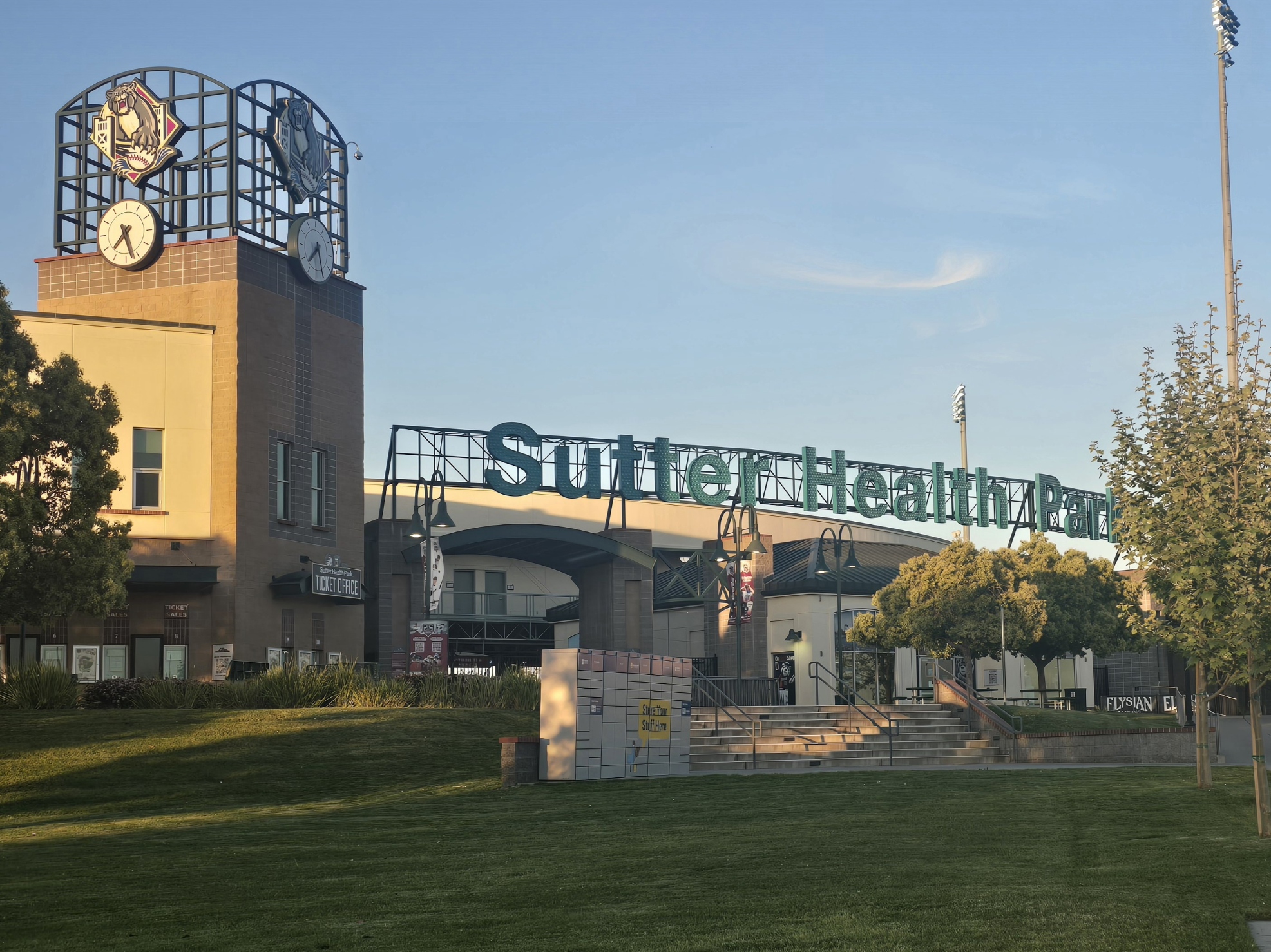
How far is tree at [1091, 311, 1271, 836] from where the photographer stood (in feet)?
54.2

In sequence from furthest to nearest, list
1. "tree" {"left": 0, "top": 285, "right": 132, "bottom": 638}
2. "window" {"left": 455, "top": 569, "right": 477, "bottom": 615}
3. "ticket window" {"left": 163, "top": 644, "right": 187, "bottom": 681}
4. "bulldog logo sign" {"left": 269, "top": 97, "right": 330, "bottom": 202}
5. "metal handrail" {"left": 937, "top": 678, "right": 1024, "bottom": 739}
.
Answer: "window" {"left": 455, "top": 569, "right": 477, "bottom": 615} → "bulldog logo sign" {"left": 269, "top": 97, "right": 330, "bottom": 202} → "ticket window" {"left": 163, "top": 644, "right": 187, "bottom": 681} → "metal handrail" {"left": 937, "top": 678, "right": 1024, "bottom": 739} → "tree" {"left": 0, "top": 285, "right": 132, "bottom": 638}

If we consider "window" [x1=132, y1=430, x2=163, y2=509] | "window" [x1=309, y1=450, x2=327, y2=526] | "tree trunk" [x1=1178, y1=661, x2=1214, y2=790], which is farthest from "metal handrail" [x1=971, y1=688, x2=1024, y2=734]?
"window" [x1=132, y1=430, x2=163, y2=509]

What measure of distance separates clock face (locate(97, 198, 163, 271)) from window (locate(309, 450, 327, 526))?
278 inches

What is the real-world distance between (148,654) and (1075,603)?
29810mm

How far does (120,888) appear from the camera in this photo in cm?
1165

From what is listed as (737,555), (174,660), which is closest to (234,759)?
(174,660)

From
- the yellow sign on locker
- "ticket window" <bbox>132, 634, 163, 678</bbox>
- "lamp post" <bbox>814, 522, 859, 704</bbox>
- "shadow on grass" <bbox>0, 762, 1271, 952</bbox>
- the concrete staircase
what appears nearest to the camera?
"shadow on grass" <bbox>0, 762, 1271, 952</bbox>

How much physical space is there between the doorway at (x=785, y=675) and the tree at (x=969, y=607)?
25.3 feet

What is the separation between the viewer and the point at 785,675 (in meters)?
50.7

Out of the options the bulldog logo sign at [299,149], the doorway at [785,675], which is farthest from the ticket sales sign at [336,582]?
the doorway at [785,675]

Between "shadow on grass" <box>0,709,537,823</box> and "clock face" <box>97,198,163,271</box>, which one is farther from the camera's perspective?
"clock face" <box>97,198,163,271</box>

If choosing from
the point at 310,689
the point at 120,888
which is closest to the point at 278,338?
the point at 310,689

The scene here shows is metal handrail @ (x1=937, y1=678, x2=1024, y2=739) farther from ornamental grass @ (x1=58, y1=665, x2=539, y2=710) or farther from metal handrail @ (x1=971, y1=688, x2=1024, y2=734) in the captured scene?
ornamental grass @ (x1=58, y1=665, x2=539, y2=710)

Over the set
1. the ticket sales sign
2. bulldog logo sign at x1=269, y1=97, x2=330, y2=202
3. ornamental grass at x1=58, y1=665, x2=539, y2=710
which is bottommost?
ornamental grass at x1=58, y1=665, x2=539, y2=710
